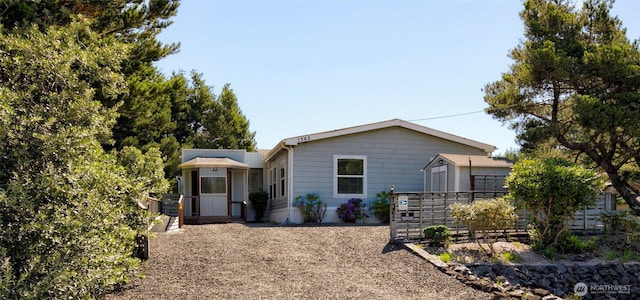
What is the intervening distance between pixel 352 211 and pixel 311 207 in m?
1.25

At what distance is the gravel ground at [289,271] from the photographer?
7023 mm

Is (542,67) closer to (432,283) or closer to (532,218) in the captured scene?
(532,218)

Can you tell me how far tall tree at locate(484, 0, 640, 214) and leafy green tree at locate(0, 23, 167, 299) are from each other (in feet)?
45.5

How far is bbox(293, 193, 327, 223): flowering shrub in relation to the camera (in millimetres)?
15484

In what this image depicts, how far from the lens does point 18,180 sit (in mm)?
4414

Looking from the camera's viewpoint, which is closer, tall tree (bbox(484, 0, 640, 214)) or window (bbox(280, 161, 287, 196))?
tall tree (bbox(484, 0, 640, 214))

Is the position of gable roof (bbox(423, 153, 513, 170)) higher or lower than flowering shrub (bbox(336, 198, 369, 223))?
higher

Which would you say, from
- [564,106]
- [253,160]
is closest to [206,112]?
[253,160]

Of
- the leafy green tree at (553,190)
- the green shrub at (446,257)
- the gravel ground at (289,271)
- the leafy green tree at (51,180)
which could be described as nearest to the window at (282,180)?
the gravel ground at (289,271)

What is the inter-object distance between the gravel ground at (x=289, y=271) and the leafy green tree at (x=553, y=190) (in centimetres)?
249

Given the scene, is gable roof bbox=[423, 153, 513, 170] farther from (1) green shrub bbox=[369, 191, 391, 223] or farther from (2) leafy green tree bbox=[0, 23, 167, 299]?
(2) leafy green tree bbox=[0, 23, 167, 299]

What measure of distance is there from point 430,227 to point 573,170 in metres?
2.88

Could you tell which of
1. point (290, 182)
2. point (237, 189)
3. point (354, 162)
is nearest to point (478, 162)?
point (354, 162)

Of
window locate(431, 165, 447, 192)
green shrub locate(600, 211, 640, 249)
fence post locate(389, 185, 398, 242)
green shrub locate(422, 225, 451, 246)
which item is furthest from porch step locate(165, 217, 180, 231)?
green shrub locate(600, 211, 640, 249)
